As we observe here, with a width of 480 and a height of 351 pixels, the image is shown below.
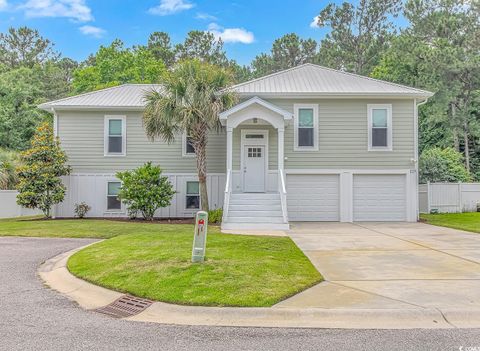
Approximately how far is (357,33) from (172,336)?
131 feet

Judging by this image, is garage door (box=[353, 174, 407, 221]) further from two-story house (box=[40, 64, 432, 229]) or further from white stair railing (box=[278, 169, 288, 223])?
white stair railing (box=[278, 169, 288, 223])

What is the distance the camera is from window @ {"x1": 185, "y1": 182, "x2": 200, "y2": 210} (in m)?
17.6

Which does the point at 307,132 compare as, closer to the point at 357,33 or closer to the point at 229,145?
the point at 229,145

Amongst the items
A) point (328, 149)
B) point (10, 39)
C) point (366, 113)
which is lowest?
point (328, 149)

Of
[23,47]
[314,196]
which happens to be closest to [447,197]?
[314,196]

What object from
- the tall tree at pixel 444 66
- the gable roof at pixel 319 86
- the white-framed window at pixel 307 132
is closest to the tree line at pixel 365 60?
the tall tree at pixel 444 66

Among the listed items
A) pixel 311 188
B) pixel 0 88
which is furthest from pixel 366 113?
pixel 0 88

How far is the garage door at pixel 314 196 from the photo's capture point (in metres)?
16.8

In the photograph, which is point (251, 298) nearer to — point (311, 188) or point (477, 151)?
point (311, 188)

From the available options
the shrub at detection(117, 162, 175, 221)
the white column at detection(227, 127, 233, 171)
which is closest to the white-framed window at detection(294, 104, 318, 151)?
the white column at detection(227, 127, 233, 171)

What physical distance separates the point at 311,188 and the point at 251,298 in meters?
12.0

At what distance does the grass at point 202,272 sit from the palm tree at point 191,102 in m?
6.40

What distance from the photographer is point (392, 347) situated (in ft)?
13.2

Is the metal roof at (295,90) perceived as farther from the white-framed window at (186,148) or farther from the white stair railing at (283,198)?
the white stair railing at (283,198)
